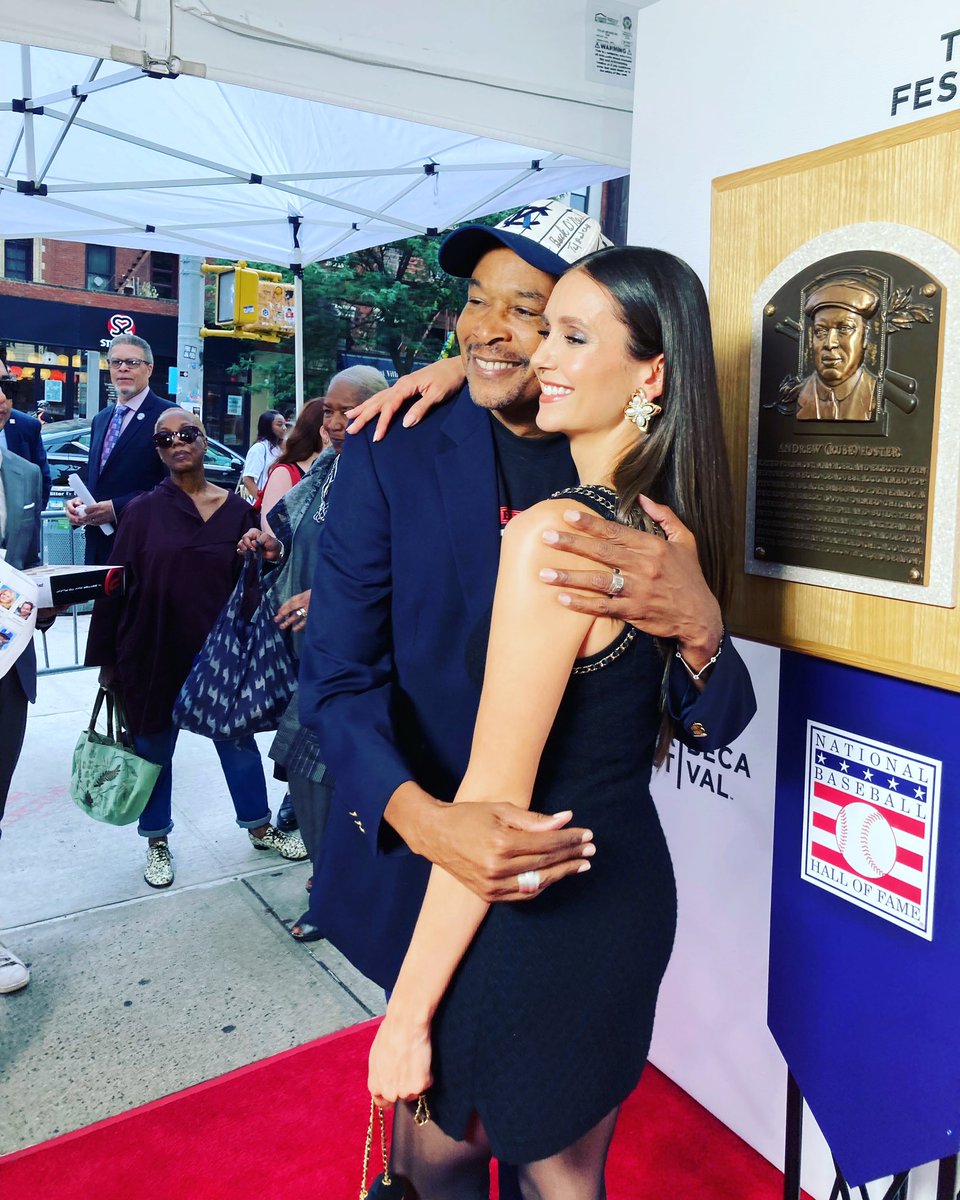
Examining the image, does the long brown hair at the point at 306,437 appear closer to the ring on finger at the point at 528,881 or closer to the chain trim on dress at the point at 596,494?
the chain trim on dress at the point at 596,494

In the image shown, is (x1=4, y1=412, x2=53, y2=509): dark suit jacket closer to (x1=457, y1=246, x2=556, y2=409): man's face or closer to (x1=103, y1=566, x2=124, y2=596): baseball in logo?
(x1=103, y1=566, x2=124, y2=596): baseball in logo

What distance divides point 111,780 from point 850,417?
123 inches

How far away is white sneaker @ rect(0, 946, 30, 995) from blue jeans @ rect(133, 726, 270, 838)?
87 cm

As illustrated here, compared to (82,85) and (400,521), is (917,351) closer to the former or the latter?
(400,521)

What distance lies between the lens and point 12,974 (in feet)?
10.9

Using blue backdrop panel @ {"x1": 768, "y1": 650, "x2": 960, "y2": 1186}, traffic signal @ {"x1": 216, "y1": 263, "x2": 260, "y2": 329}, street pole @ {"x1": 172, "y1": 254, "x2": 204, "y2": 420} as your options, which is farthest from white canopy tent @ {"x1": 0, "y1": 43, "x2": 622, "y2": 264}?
street pole @ {"x1": 172, "y1": 254, "x2": 204, "y2": 420}

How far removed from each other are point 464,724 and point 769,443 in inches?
36.5

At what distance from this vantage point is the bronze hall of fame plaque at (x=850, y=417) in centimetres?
181

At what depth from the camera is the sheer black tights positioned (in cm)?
149

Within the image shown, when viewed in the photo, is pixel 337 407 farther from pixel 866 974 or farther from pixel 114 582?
pixel 866 974

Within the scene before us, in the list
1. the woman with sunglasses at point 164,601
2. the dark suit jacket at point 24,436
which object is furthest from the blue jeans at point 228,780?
the dark suit jacket at point 24,436

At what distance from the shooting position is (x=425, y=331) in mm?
23031

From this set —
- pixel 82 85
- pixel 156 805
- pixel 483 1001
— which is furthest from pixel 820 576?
pixel 82 85

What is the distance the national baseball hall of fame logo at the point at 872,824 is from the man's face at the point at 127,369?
4579 millimetres
